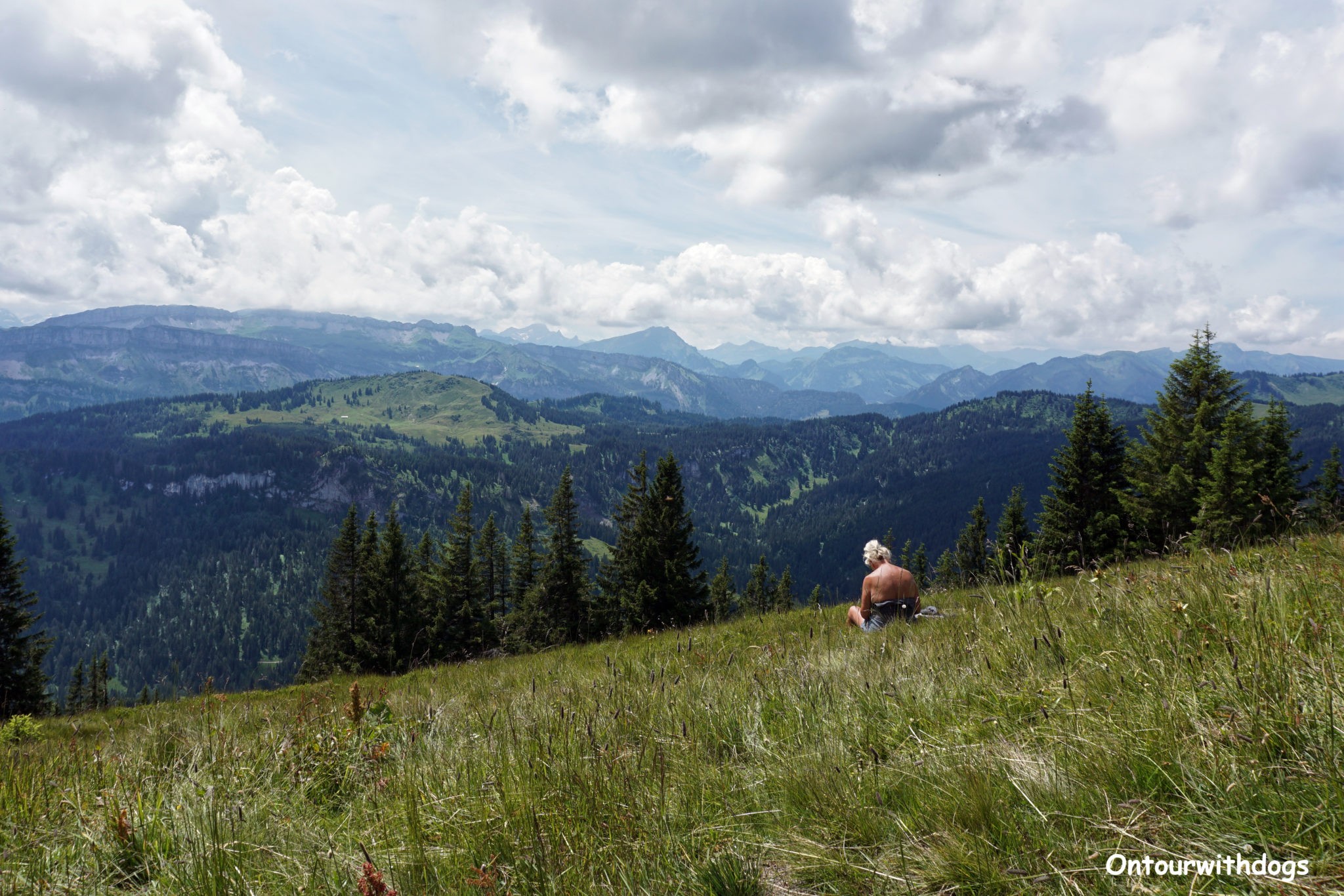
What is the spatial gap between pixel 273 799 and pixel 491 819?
1.75m

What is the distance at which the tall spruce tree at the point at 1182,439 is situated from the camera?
85.4ft

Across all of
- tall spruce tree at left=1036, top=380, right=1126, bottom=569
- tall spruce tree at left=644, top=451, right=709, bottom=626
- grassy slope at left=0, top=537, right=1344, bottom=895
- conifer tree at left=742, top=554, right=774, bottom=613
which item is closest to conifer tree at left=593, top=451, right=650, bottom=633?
tall spruce tree at left=644, top=451, right=709, bottom=626

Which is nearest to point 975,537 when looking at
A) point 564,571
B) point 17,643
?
point 564,571

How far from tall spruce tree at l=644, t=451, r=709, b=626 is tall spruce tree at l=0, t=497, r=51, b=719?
1267 inches

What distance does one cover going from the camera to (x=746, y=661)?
654 cm

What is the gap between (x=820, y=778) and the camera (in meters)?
2.81

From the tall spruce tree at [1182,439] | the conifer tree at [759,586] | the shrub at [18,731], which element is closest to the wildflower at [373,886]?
the shrub at [18,731]

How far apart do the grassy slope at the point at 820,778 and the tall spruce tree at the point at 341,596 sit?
130 feet

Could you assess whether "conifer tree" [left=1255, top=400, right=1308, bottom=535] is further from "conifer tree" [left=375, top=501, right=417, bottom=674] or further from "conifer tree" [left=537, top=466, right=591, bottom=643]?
"conifer tree" [left=375, top=501, right=417, bottom=674]

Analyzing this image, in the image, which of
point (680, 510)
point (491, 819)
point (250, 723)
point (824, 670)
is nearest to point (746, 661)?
point (824, 670)

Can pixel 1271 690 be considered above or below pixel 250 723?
above

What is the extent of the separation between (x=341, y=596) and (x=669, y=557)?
25.1m

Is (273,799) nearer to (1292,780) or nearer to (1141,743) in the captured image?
(1141,743)

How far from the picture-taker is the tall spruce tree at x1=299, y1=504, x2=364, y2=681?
40.1 m
